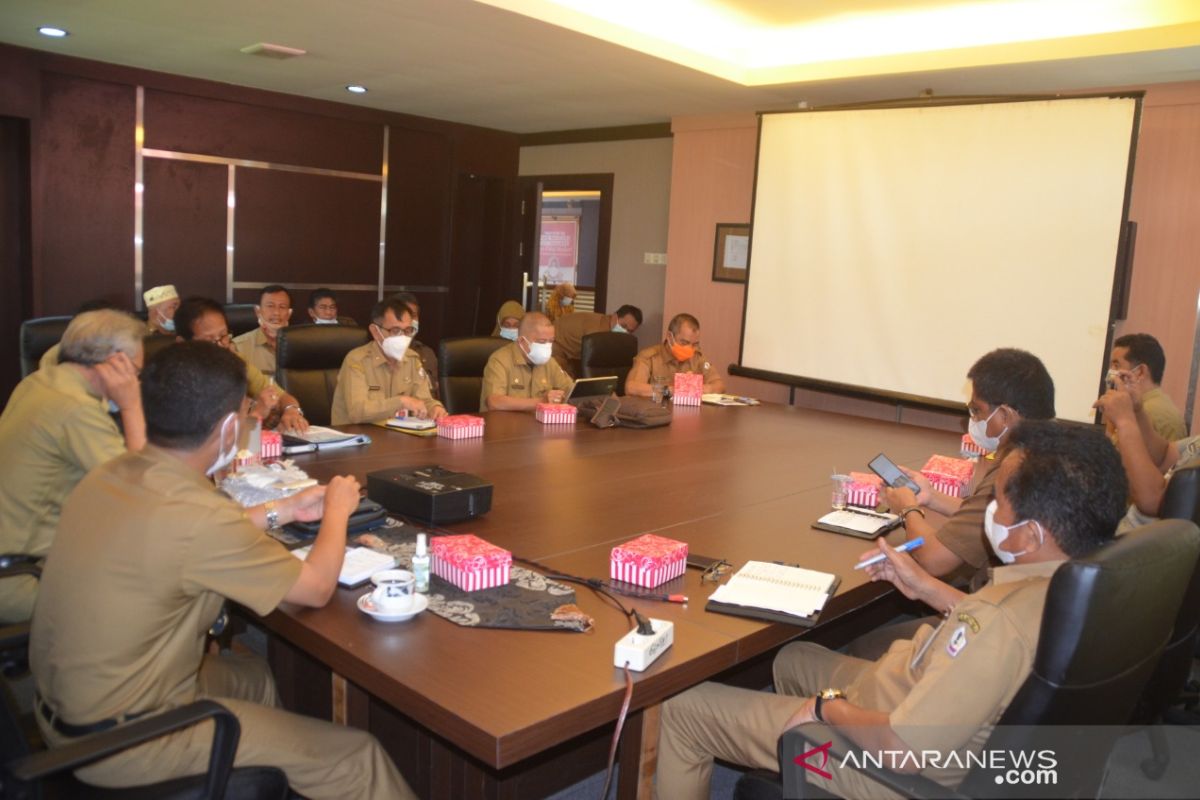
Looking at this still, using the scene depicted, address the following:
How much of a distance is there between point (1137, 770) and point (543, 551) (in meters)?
2.14

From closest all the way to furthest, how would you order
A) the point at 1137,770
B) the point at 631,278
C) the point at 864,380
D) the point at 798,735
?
the point at 798,735 → the point at 1137,770 → the point at 864,380 → the point at 631,278

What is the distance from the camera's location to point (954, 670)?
161cm

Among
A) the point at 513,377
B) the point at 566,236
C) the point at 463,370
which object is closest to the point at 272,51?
the point at 463,370

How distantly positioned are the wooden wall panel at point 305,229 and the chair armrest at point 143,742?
646 cm

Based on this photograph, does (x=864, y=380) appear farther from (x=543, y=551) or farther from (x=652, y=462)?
(x=543, y=551)

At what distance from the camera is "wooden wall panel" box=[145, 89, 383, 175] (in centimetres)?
693

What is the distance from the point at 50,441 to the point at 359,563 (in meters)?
0.91

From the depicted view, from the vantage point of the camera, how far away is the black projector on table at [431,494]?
2518mm

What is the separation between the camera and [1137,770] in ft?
9.82

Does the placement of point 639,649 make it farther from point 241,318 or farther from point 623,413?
point 241,318

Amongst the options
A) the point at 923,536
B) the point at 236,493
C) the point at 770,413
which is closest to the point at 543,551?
the point at 236,493

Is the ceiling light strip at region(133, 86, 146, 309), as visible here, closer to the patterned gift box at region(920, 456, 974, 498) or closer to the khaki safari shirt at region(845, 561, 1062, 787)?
the patterned gift box at region(920, 456, 974, 498)

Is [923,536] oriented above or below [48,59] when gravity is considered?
below

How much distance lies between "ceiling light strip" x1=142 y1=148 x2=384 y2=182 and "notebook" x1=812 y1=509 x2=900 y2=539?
6.05 meters
